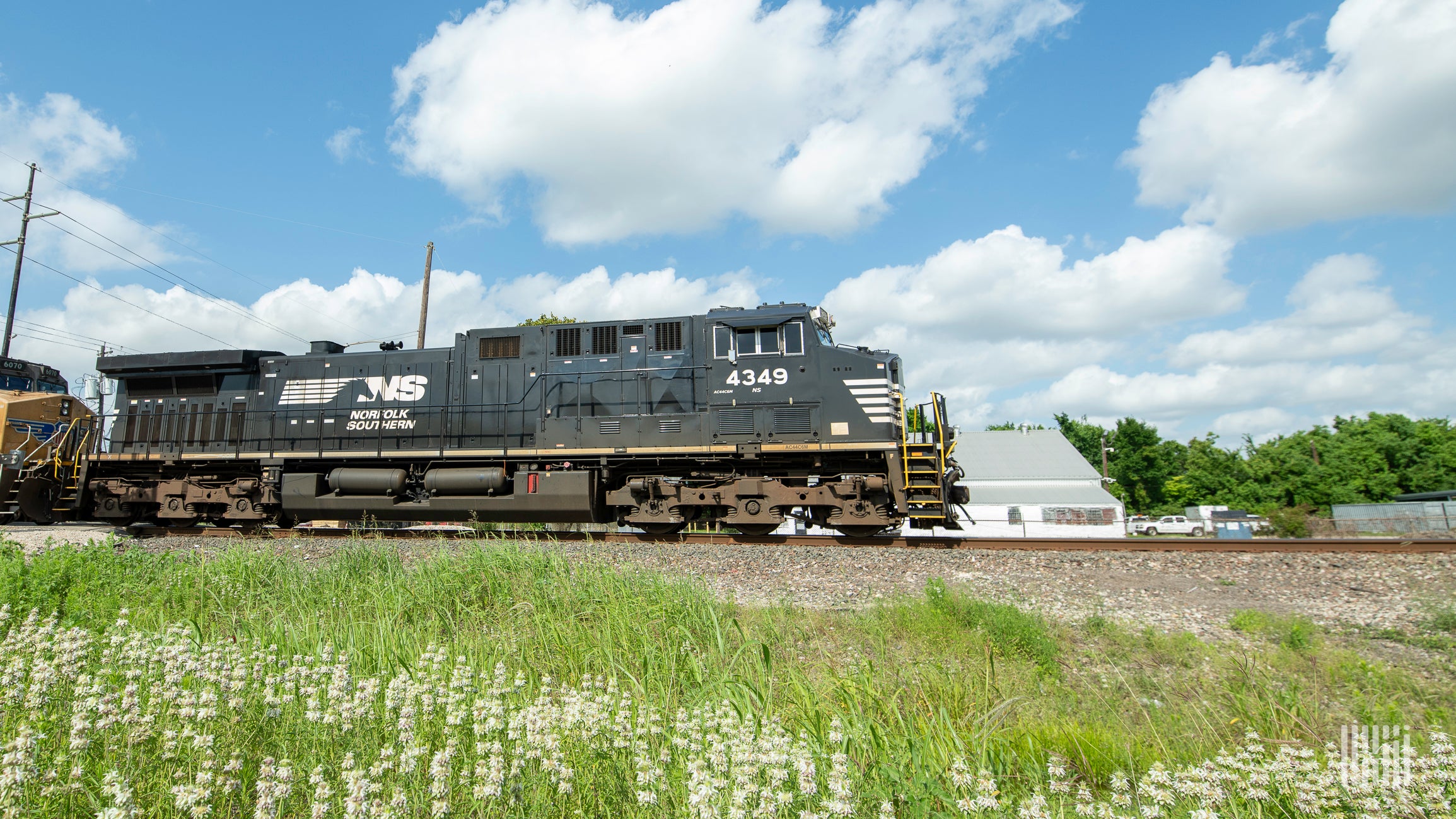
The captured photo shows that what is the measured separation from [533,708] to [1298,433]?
7950 cm

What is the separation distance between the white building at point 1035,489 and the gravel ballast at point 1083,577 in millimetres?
28978

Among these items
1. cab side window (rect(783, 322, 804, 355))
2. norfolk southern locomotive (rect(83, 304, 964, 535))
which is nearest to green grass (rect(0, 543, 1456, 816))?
norfolk southern locomotive (rect(83, 304, 964, 535))

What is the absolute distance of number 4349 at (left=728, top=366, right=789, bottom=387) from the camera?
12.0 metres

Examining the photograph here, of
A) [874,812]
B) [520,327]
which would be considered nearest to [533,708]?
[874,812]

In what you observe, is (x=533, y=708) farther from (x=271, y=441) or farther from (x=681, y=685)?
(x=271, y=441)

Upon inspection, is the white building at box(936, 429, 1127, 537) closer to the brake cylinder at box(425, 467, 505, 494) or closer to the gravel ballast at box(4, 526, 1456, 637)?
the gravel ballast at box(4, 526, 1456, 637)

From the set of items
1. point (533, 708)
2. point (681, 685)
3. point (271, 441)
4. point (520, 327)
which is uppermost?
point (520, 327)

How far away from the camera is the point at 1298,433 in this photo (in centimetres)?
6106

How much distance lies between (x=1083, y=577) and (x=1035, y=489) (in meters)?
37.7

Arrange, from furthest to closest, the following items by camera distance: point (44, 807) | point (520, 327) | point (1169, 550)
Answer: point (520, 327) → point (1169, 550) → point (44, 807)

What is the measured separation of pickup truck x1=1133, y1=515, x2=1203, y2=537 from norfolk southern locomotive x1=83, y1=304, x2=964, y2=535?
43.5m

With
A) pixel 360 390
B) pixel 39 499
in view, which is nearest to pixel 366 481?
pixel 360 390

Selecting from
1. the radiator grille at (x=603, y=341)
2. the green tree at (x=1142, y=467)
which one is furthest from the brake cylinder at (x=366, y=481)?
the green tree at (x=1142, y=467)

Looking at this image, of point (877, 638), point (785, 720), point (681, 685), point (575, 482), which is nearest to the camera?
point (785, 720)
